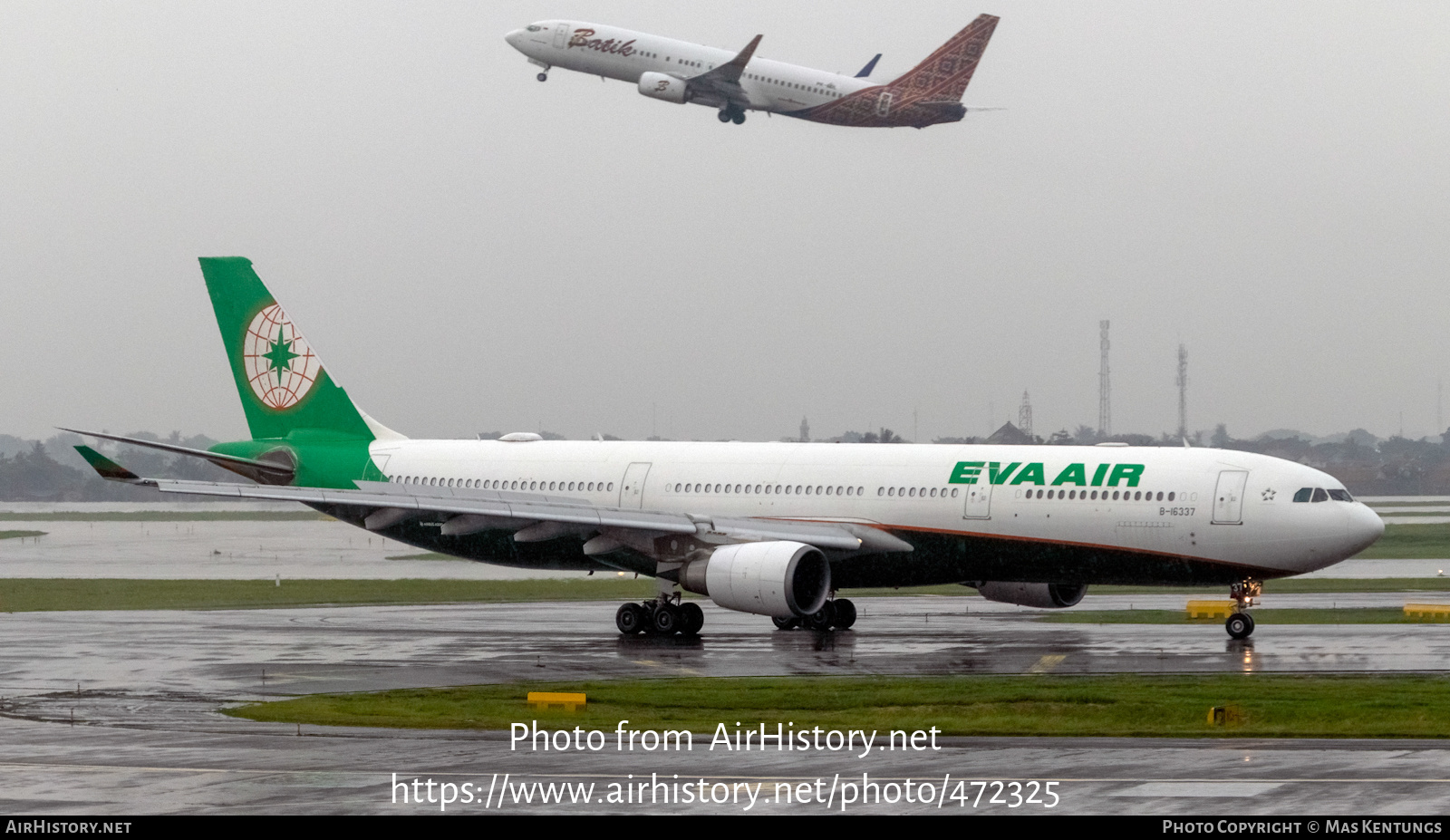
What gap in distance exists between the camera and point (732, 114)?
74.4 m

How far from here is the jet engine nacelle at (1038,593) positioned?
3894 cm

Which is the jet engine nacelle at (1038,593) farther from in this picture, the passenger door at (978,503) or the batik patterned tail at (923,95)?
the batik patterned tail at (923,95)

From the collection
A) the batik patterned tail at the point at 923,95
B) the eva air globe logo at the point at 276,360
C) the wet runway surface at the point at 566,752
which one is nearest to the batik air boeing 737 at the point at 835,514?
the wet runway surface at the point at 566,752

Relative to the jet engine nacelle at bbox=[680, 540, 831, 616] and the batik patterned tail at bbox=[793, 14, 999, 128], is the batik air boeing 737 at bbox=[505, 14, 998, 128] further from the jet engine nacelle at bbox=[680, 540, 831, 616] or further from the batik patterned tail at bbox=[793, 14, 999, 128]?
the jet engine nacelle at bbox=[680, 540, 831, 616]

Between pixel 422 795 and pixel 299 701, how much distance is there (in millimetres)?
9359

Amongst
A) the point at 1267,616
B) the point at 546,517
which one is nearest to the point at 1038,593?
the point at 1267,616

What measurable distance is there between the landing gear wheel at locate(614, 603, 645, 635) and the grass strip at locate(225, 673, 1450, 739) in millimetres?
9576

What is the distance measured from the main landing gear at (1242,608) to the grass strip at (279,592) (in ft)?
66.6

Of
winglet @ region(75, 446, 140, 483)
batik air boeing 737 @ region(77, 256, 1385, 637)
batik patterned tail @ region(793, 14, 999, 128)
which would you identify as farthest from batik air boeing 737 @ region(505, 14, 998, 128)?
winglet @ region(75, 446, 140, 483)

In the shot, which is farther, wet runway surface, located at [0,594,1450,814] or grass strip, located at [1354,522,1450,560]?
grass strip, located at [1354,522,1450,560]

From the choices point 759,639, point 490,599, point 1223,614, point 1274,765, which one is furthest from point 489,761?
point 490,599

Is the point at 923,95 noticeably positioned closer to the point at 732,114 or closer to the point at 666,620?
the point at 732,114

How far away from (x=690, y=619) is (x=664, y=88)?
40834 millimetres

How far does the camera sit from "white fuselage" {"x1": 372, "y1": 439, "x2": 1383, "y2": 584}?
34.5m
